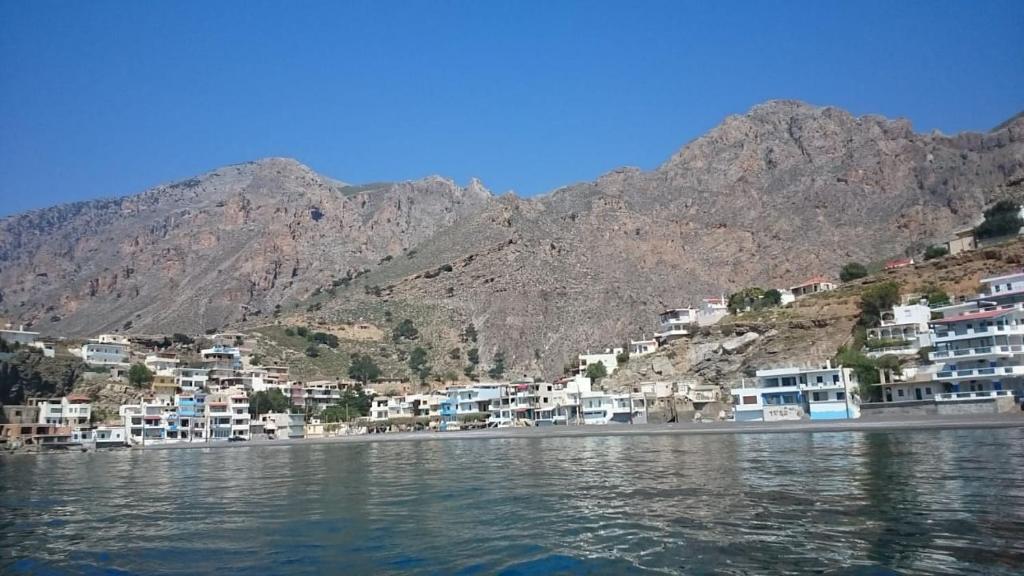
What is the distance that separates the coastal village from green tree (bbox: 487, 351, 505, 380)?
4.18 m

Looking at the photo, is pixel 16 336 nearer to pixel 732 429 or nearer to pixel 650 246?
pixel 732 429

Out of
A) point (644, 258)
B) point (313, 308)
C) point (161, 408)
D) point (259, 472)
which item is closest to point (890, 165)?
point (644, 258)

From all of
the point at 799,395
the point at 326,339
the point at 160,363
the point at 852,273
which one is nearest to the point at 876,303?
the point at 799,395

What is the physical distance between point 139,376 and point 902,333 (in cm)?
9270

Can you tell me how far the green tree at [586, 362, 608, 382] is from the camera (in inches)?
3982

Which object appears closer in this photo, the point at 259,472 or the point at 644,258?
the point at 259,472

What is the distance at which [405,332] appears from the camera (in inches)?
5408

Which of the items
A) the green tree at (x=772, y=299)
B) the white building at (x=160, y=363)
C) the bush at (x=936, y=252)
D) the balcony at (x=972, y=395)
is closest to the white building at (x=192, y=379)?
the white building at (x=160, y=363)

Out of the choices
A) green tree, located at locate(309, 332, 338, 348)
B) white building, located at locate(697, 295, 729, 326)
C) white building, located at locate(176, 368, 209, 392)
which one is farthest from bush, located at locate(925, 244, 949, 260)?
white building, located at locate(176, 368, 209, 392)

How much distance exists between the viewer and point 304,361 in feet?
414

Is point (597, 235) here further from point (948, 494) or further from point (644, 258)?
point (948, 494)

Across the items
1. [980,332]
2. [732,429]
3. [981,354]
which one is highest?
[980,332]

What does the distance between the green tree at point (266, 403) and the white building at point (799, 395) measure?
59.6m

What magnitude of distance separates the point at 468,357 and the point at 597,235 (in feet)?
180
